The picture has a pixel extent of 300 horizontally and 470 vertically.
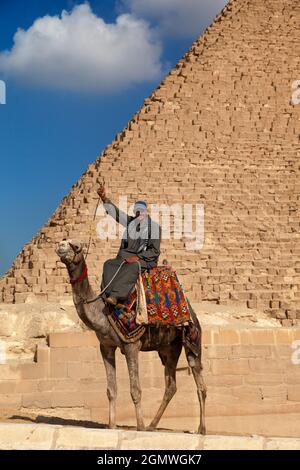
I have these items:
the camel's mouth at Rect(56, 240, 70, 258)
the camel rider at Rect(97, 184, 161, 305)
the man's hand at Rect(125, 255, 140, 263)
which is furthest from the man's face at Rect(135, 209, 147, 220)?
the camel's mouth at Rect(56, 240, 70, 258)

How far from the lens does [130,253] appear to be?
249 inches

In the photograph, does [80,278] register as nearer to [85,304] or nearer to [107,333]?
[85,304]

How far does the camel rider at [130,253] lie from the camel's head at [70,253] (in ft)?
1.17

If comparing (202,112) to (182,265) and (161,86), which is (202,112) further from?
(182,265)

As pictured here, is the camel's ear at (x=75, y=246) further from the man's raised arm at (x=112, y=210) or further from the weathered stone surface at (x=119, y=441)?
the weathered stone surface at (x=119, y=441)

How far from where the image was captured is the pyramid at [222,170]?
62.7 ft

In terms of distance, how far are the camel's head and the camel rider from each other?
0.36 m

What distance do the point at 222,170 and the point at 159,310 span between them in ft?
67.3

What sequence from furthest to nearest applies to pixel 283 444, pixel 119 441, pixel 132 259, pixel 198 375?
1. pixel 198 375
2. pixel 132 259
3. pixel 119 441
4. pixel 283 444

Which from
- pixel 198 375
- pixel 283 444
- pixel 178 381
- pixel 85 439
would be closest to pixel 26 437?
pixel 85 439

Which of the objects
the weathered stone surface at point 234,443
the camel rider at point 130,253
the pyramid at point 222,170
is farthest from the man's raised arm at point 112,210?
the pyramid at point 222,170

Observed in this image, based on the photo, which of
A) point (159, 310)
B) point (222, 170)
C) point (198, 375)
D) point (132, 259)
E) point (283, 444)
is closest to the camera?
point (283, 444)

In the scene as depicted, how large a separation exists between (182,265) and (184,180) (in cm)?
585

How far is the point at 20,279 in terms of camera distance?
19.6 metres
